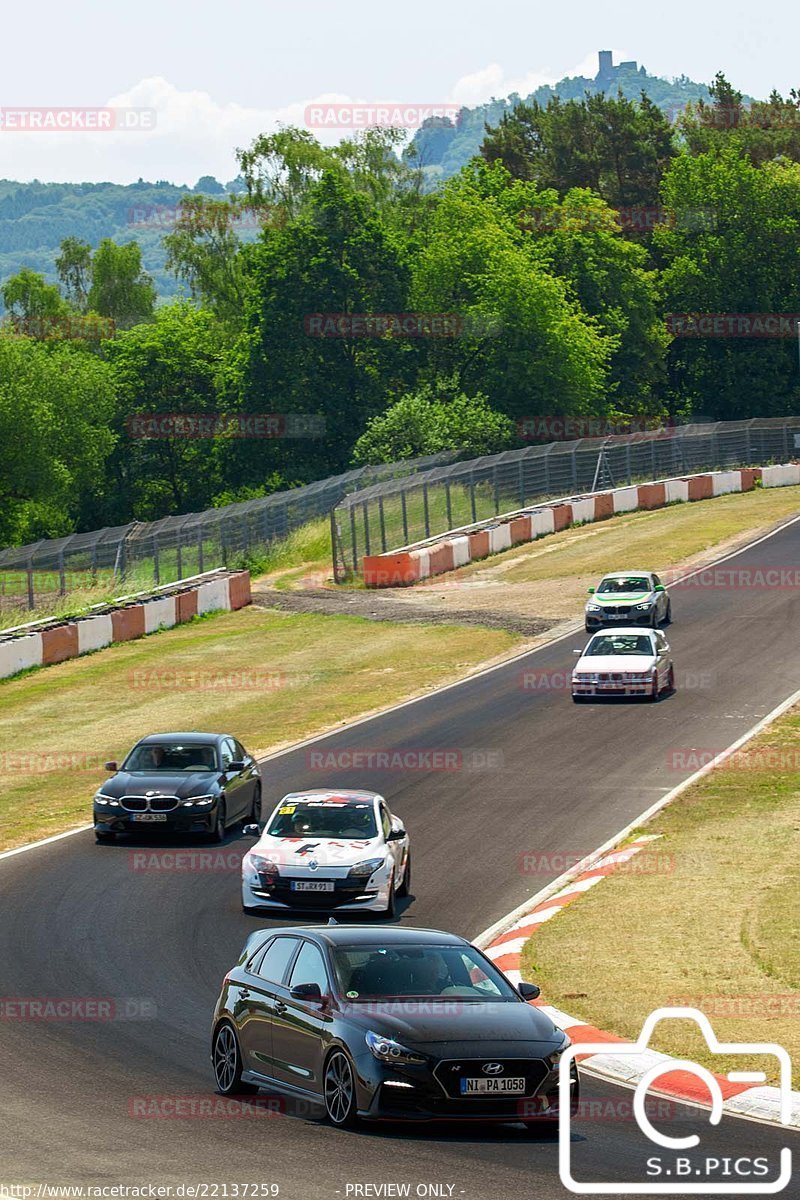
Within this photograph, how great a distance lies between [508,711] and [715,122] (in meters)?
98.0

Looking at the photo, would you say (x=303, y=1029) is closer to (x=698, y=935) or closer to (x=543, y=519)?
(x=698, y=935)

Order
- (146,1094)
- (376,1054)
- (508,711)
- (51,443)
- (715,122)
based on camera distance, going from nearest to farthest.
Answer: (376,1054) → (146,1094) → (508,711) → (51,443) → (715,122)

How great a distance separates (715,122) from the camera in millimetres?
123938

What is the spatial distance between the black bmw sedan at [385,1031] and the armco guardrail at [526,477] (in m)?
45.4

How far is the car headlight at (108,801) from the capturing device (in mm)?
24375

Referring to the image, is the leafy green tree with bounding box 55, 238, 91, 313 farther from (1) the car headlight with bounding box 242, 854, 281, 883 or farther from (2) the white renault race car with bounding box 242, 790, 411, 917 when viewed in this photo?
(1) the car headlight with bounding box 242, 854, 281, 883

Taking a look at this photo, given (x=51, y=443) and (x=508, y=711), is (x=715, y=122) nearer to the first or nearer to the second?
(x=51, y=443)

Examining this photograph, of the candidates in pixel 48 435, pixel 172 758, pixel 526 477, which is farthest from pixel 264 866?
pixel 48 435

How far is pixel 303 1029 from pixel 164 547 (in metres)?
41.5

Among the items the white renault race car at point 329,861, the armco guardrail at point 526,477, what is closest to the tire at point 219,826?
the white renault race car at point 329,861

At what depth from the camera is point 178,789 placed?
958 inches

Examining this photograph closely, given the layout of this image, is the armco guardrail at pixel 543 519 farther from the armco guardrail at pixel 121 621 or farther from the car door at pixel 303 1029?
the car door at pixel 303 1029

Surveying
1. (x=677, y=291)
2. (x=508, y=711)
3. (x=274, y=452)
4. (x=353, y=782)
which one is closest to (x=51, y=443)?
A: (x=274, y=452)

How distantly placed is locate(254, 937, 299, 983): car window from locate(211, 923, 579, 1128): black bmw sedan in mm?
11
